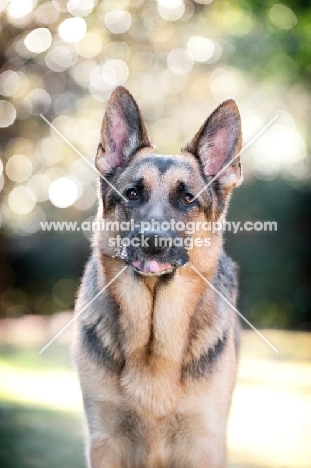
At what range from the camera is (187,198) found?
3.67 m

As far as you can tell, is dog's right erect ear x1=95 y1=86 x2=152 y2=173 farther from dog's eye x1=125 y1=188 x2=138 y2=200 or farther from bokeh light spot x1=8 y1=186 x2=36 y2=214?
bokeh light spot x1=8 y1=186 x2=36 y2=214

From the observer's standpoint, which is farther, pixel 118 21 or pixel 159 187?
pixel 118 21

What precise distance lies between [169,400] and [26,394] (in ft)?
12.0

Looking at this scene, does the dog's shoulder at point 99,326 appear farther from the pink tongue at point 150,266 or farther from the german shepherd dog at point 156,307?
the pink tongue at point 150,266

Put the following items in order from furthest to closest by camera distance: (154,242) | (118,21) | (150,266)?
(118,21)
(150,266)
(154,242)

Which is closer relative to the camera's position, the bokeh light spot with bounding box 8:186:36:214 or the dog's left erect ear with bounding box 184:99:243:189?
the dog's left erect ear with bounding box 184:99:243:189

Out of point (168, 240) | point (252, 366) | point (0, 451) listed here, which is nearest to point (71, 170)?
point (252, 366)

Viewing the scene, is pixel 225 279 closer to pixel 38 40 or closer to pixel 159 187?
pixel 159 187

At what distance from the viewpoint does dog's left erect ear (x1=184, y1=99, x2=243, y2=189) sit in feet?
12.3

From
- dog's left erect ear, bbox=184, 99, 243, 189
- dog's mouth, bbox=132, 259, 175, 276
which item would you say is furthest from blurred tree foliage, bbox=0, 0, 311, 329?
dog's mouth, bbox=132, 259, 175, 276

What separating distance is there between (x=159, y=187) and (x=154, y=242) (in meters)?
0.55

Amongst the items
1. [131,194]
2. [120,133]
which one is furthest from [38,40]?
[131,194]

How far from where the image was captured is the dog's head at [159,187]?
3324 millimetres

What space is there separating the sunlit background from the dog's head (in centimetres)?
618
